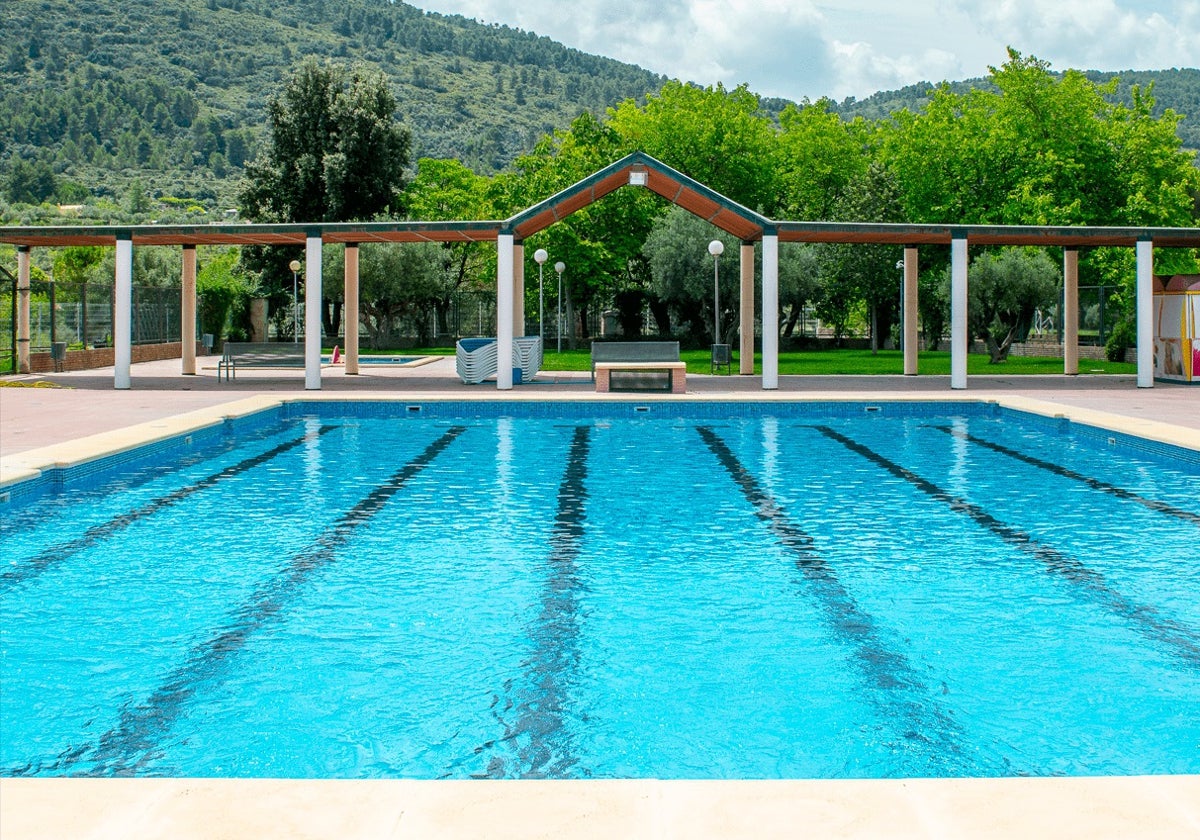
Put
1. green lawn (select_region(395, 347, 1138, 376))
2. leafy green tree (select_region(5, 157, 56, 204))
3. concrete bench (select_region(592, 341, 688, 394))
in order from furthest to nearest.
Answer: leafy green tree (select_region(5, 157, 56, 204)) < green lawn (select_region(395, 347, 1138, 376)) < concrete bench (select_region(592, 341, 688, 394))

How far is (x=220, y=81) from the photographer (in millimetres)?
128500

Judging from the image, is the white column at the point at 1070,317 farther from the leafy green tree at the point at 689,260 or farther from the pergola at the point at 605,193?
the leafy green tree at the point at 689,260

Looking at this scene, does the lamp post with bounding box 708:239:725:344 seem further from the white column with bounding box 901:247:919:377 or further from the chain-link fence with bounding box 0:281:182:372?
the chain-link fence with bounding box 0:281:182:372

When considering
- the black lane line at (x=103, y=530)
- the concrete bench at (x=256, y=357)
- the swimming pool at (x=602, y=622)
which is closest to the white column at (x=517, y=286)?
the concrete bench at (x=256, y=357)

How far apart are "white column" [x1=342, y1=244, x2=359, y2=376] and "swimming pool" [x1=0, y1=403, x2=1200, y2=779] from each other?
1370 centimetres

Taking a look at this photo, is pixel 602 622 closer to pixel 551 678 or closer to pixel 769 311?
pixel 551 678

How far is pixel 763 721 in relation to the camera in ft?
15.7

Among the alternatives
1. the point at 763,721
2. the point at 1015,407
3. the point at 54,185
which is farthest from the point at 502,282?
the point at 54,185

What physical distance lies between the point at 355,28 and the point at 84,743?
151 meters

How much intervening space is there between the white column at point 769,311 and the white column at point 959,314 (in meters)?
3.21

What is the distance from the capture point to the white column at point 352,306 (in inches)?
997

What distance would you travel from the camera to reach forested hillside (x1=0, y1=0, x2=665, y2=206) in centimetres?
10938

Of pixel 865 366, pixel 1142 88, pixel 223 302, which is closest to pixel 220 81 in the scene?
pixel 1142 88
